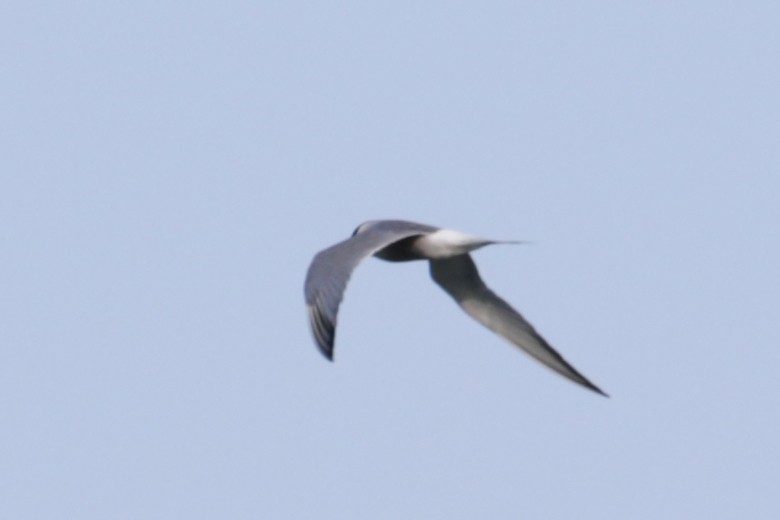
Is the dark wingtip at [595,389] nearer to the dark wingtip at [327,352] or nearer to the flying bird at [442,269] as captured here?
the flying bird at [442,269]

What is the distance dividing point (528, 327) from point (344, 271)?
3813 millimetres

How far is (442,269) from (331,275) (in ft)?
12.1

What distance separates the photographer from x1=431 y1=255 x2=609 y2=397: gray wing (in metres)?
20.6

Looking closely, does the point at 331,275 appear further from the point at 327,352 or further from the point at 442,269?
the point at 442,269

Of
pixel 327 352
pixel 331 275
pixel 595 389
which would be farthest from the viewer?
pixel 595 389

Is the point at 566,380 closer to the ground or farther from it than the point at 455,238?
closer to the ground

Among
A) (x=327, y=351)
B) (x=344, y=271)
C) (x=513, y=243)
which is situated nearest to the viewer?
(x=327, y=351)

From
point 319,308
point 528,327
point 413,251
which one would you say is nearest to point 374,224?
point 413,251

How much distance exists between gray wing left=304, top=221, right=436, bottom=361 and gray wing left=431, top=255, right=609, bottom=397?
1406 mm

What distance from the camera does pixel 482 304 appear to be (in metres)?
21.0

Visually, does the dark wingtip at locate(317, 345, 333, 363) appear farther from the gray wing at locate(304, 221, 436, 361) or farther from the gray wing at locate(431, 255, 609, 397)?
the gray wing at locate(431, 255, 609, 397)

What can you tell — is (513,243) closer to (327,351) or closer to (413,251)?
(413,251)

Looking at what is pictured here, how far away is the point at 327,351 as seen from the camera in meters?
16.3

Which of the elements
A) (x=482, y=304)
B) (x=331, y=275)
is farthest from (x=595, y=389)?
(x=331, y=275)
